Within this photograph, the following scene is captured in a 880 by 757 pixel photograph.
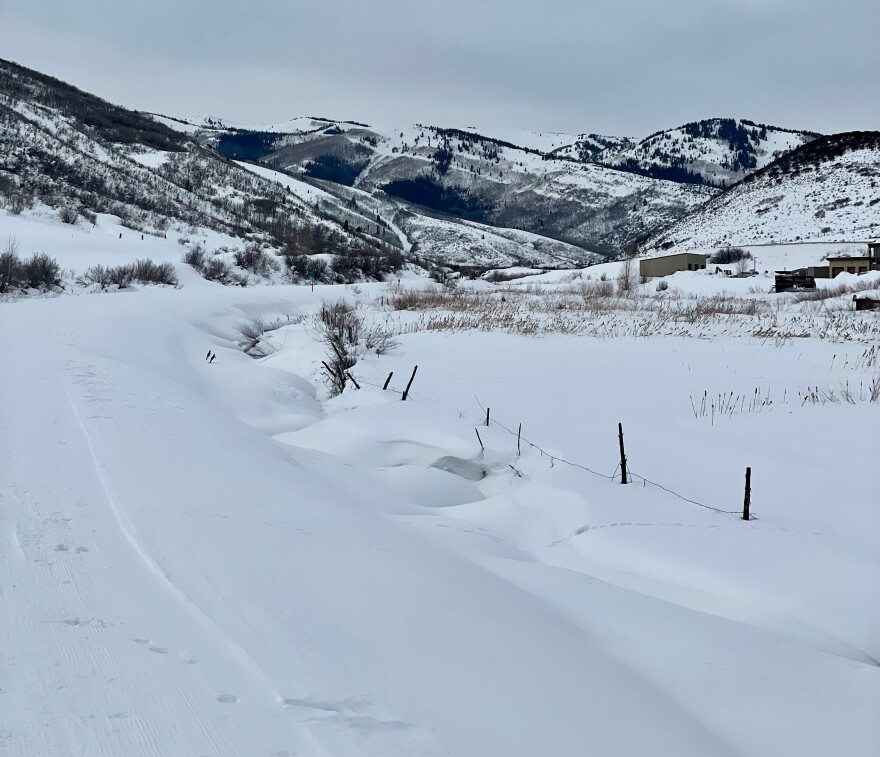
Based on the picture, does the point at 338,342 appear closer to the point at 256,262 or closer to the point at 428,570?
the point at 428,570

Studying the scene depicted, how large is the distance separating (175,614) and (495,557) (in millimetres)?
2325

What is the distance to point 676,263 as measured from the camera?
57.4 m

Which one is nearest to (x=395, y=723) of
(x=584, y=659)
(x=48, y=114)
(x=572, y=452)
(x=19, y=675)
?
(x=584, y=659)

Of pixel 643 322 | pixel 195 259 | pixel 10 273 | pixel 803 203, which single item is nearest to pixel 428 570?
pixel 643 322

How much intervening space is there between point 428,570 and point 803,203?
90148 millimetres

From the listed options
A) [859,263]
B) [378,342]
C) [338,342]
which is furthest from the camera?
[859,263]

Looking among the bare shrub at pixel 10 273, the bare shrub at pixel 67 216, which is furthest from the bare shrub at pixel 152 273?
the bare shrub at pixel 67 216

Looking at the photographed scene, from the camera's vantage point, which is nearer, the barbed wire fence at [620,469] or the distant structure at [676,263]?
the barbed wire fence at [620,469]

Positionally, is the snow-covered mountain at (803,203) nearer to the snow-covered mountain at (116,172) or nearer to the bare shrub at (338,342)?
the snow-covered mountain at (116,172)

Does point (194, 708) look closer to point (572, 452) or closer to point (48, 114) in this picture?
point (572, 452)

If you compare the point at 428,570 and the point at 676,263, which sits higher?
the point at 676,263

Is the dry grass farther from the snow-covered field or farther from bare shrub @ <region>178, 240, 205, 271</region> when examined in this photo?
bare shrub @ <region>178, 240, 205, 271</region>

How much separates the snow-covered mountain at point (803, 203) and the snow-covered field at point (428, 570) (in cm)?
7067

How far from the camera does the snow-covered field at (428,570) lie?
215 centimetres
